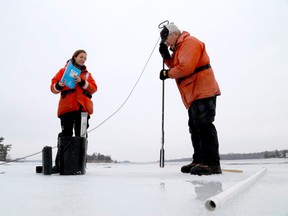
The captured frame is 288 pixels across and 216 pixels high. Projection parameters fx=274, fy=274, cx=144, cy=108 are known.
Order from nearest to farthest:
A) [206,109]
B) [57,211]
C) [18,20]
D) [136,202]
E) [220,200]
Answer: [220,200] → [57,211] → [136,202] → [206,109] → [18,20]

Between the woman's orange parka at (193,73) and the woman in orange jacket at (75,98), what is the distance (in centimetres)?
110

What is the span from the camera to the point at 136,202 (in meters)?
1.19

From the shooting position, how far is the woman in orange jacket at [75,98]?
3314 mm

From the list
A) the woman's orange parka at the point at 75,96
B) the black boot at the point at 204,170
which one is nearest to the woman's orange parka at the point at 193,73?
the black boot at the point at 204,170

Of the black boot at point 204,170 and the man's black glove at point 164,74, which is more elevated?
the man's black glove at point 164,74

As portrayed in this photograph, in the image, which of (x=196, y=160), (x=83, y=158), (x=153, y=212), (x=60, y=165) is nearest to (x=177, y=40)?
(x=196, y=160)

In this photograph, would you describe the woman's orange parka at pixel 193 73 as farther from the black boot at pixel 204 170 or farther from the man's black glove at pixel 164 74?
the black boot at pixel 204 170

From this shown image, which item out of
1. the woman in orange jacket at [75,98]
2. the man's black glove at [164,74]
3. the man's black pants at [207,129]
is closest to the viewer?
the man's black pants at [207,129]

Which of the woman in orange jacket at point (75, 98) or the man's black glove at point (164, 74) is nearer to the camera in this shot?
the man's black glove at point (164, 74)

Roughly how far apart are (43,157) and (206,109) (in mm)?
1858

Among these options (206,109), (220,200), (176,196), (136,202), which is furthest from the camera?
(206,109)

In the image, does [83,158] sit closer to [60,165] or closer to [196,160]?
[60,165]

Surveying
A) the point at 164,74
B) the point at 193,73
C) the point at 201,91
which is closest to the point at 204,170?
the point at 201,91

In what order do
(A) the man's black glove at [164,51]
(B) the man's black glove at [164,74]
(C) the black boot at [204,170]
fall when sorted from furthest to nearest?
(A) the man's black glove at [164,51] < (B) the man's black glove at [164,74] < (C) the black boot at [204,170]
